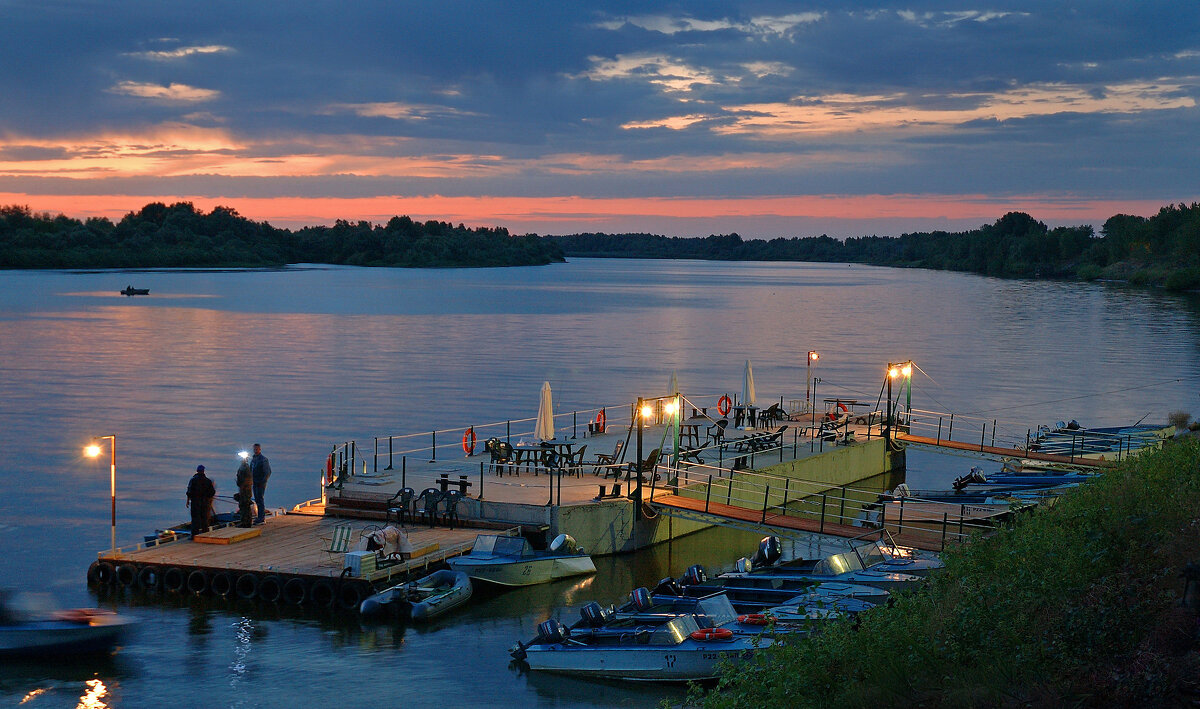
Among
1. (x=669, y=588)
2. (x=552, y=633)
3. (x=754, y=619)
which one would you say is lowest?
(x=552, y=633)

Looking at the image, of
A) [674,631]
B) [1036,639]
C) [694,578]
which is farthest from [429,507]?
[1036,639]

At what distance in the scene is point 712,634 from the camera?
54.9 feet

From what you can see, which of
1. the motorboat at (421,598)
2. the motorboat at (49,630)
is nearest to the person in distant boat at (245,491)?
the motorboat at (421,598)

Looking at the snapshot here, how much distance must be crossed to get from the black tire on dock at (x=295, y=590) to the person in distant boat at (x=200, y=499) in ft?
10.4

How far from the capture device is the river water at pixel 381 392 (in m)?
17.9

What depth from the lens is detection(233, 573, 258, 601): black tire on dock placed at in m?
20.3

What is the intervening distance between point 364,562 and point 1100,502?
12164 millimetres

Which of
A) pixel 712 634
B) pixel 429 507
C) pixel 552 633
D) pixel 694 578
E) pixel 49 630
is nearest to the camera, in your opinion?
pixel 712 634

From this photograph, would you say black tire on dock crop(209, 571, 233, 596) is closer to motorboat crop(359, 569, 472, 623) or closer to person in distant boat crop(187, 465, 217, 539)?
person in distant boat crop(187, 465, 217, 539)

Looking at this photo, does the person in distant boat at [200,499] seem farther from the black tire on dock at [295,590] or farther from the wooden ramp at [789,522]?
the wooden ramp at [789,522]

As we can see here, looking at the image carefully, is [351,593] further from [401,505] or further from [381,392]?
[381,392]

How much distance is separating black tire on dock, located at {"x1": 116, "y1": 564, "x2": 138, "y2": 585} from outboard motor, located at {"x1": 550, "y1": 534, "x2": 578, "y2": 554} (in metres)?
7.83

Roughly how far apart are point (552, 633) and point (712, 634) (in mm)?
2640

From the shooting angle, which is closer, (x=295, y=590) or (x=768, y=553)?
(x=295, y=590)
